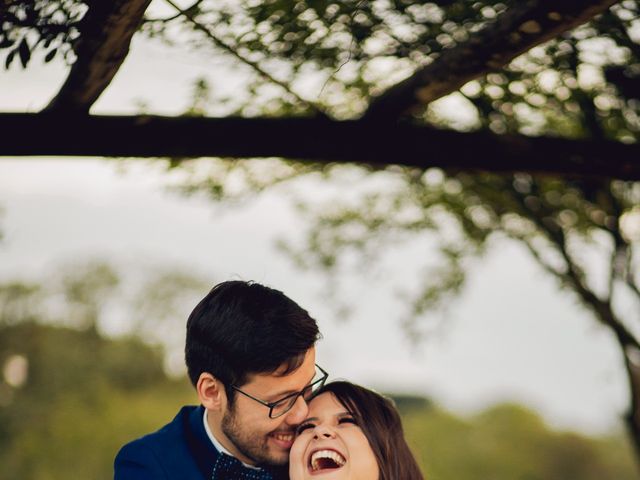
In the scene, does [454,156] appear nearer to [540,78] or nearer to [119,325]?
[540,78]

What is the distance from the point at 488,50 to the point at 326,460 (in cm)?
179

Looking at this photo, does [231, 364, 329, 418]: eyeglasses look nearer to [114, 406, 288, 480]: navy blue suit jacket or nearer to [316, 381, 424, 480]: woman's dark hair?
[316, 381, 424, 480]: woman's dark hair

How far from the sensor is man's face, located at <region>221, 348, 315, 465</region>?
141 inches

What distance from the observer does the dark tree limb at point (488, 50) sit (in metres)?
3.17

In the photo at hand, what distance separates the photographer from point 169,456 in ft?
11.7

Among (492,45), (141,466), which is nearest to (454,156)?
(492,45)

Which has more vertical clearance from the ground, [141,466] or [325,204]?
[141,466]

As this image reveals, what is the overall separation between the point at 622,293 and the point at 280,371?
455 centimetres

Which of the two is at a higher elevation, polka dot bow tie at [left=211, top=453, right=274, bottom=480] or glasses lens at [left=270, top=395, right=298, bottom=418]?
glasses lens at [left=270, top=395, right=298, bottom=418]

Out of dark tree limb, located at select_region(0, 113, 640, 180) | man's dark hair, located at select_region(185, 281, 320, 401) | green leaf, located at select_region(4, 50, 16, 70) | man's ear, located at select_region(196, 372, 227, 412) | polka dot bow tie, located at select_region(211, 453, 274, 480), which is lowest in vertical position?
polka dot bow tie, located at select_region(211, 453, 274, 480)

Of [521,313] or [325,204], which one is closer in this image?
[325,204]

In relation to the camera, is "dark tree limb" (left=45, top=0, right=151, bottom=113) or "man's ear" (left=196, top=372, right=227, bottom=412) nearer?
"dark tree limb" (left=45, top=0, right=151, bottom=113)

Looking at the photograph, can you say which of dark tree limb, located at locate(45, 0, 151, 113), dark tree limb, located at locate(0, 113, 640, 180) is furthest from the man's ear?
dark tree limb, located at locate(45, 0, 151, 113)

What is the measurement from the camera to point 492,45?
11.3 feet
